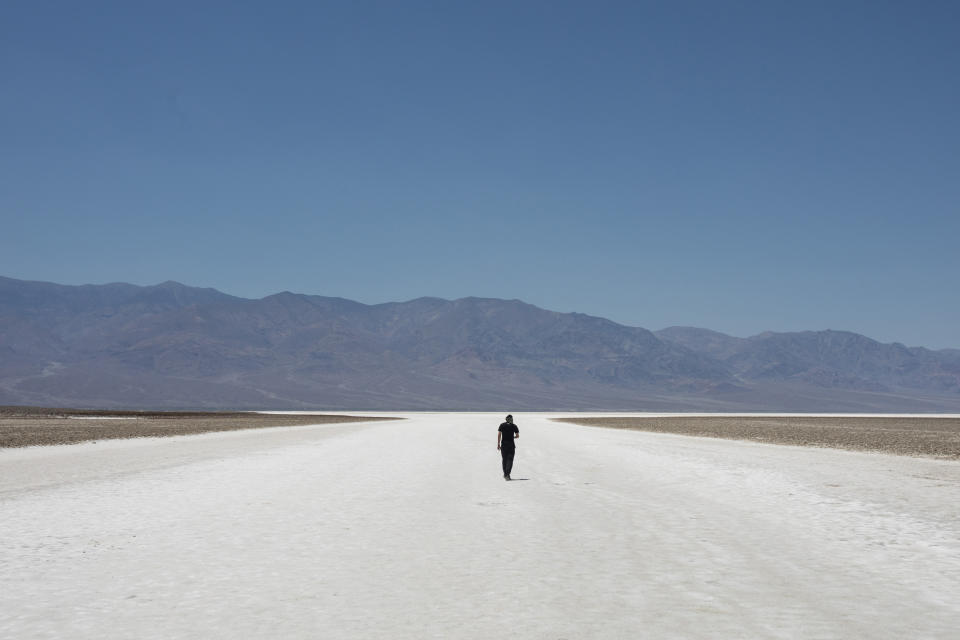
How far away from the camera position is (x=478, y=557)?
10.1 m

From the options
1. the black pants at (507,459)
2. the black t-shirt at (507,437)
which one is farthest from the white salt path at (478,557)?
the black t-shirt at (507,437)

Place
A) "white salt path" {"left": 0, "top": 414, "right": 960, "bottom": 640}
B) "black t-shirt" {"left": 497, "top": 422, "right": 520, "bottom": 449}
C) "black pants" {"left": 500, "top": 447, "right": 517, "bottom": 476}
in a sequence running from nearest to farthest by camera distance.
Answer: "white salt path" {"left": 0, "top": 414, "right": 960, "bottom": 640} < "black t-shirt" {"left": 497, "top": 422, "right": 520, "bottom": 449} < "black pants" {"left": 500, "top": 447, "right": 517, "bottom": 476}

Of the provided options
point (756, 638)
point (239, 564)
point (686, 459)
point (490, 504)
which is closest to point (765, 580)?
point (756, 638)

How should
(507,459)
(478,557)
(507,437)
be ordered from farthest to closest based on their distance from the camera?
(507,459) < (507,437) < (478,557)

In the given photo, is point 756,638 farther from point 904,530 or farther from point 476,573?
point 904,530

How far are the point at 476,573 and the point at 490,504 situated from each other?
621 centimetres

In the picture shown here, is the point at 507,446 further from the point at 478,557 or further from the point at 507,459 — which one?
the point at 478,557

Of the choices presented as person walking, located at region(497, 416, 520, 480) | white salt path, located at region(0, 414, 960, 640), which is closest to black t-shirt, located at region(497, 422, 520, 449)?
person walking, located at region(497, 416, 520, 480)

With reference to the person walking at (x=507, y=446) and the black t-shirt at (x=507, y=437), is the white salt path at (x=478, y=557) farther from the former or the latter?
the black t-shirt at (x=507, y=437)

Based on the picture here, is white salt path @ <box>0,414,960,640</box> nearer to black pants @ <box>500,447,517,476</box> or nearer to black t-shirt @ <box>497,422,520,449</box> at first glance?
black pants @ <box>500,447,517,476</box>

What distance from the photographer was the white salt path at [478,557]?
7.23 meters

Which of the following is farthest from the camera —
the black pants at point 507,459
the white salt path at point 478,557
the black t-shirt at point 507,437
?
the black pants at point 507,459

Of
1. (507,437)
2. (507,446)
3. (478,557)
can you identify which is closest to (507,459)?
(507,446)

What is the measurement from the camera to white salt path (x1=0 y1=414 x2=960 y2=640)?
7.23 meters
